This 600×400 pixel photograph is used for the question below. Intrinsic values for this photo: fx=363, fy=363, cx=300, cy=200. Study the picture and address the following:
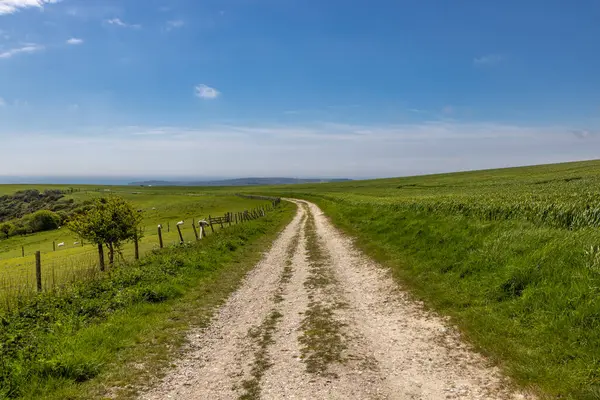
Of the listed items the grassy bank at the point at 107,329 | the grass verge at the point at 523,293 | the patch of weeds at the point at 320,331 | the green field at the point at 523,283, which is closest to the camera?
the grass verge at the point at 523,293

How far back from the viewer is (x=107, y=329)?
9.77 meters

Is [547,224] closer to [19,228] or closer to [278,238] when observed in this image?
[278,238]

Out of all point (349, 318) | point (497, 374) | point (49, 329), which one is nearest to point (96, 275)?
point (49, 329)

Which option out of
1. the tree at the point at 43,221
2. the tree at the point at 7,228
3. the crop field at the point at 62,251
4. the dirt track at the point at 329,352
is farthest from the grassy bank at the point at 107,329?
the tree at the point at 43,221

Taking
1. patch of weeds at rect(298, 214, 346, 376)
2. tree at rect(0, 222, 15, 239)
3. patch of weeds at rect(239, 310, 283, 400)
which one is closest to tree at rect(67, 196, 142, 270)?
patch of weeds at rect(298, 214, 346, 376)

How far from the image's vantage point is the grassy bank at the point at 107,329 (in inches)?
286

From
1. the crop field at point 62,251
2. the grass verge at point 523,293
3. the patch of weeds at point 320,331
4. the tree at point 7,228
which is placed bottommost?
the tree at point 7,228

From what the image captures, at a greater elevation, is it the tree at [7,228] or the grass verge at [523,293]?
the grass verge at [523,293]

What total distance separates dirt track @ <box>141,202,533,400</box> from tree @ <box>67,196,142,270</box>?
17.8 meters

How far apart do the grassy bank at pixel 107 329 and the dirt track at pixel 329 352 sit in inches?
32.9

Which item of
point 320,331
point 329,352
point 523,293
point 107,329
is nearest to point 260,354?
point 329,352

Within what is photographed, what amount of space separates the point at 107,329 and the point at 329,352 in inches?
238

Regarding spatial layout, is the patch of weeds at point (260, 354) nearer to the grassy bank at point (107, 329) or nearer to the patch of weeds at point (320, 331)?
the patch of weeds at point (320, 331)

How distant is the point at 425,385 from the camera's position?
6797 mm
